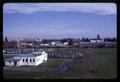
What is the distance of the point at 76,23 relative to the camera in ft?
7.75

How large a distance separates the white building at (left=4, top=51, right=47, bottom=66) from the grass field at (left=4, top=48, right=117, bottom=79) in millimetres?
79

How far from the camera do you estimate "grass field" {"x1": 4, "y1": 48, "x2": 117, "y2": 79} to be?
2.35m

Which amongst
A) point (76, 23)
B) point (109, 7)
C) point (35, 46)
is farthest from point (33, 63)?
point (109, 7)

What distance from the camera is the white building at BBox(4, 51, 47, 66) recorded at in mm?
2368

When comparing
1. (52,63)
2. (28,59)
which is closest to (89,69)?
(52,63)

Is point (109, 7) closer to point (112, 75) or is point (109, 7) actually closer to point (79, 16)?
point (79, 16)

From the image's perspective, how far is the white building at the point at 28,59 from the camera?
2.37m

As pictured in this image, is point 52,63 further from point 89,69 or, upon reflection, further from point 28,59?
point 89,69

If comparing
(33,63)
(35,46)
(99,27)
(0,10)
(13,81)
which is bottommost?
(13,81)

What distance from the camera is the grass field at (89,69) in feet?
7.72

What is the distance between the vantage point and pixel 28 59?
241 centimetres

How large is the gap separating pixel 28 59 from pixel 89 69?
0.55 metres

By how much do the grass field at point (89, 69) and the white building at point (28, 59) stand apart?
8 centimetres

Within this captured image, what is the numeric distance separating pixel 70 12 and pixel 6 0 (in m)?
0.56
